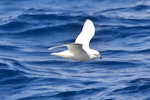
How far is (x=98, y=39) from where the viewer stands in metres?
23.1

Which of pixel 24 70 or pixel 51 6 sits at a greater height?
pixel 51 6

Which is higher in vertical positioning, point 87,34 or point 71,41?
point 87,34

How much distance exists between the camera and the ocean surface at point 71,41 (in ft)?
64.1

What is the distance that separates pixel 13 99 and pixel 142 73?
378 centimetres

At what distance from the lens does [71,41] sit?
74.8 ft

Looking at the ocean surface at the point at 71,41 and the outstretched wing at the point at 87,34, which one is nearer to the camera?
the outstretched wing at the point at 87,34

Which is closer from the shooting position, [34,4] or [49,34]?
[49,34]

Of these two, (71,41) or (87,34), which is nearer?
(87,34)

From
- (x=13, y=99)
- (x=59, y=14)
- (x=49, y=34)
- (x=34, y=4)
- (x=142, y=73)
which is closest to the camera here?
(x=13, y=99)

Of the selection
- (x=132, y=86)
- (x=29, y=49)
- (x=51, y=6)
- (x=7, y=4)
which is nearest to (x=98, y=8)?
(x=51, y=6)

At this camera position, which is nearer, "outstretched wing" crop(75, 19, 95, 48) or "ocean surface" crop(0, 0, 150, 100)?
"outstretched wing" crop(75, 19, 95, 48)

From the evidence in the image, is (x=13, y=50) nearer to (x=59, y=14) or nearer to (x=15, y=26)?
(x=15, y=26)

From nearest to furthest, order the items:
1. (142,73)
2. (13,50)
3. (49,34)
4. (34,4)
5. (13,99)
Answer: (13,99) → (142,73) → (13,50) → (49,34) → (34,4)

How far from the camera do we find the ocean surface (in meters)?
19.5
